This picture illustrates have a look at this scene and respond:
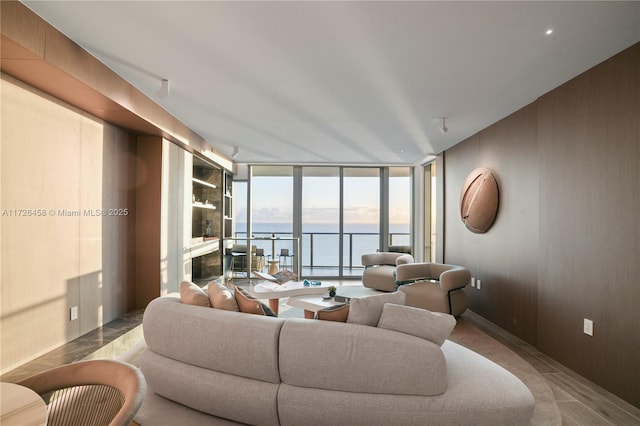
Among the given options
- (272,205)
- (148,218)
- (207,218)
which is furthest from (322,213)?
(148,218)

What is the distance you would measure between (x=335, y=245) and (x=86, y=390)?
7.02m

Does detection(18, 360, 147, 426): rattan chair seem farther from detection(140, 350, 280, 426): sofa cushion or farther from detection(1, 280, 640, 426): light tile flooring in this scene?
detection(1, 280, 640, 426): light tile flooring

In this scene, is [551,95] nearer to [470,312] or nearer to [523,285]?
[523,285]

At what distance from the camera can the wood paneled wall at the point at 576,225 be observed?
2.77 metres

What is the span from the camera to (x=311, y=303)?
4.02 meters

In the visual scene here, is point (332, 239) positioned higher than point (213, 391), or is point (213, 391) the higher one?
point (332, 239)

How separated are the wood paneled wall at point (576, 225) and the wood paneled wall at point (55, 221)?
4557 mm

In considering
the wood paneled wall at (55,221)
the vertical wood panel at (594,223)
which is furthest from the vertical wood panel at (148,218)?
the vertical wood panel at (594,223)

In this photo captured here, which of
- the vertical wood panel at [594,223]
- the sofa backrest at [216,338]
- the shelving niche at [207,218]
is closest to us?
the sofa backrest at [216,338]

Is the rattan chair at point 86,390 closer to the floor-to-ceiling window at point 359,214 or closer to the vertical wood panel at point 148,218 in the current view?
the vertical wood panel at point 148,218

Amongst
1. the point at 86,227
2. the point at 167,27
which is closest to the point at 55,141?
the point at 86,227

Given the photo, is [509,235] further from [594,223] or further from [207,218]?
[207,218]

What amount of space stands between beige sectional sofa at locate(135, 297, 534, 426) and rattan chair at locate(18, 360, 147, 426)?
734mm

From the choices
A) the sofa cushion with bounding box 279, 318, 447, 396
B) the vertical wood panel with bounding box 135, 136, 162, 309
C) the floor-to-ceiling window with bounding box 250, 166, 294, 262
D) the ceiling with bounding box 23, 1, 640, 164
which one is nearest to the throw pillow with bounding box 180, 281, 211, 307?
the sofa cushion with bounding box 279, 318, 447, 396
